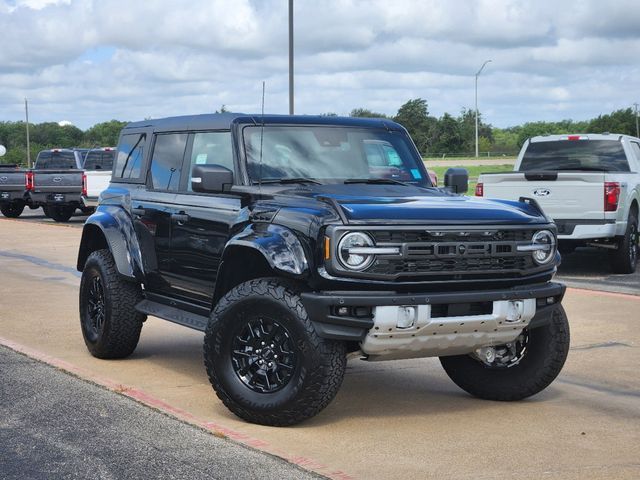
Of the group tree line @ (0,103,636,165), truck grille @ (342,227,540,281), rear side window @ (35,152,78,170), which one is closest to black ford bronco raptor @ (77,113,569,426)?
truck grille @ (342,227,540,281)

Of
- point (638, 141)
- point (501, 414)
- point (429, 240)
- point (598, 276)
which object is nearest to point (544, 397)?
point (501, 414)

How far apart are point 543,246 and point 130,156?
11.9 ft

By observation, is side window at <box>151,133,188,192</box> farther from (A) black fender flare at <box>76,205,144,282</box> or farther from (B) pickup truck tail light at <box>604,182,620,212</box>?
(B) pickup truck tail light at <box>604,182,620,212</box>

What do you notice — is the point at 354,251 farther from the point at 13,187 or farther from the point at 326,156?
the point at 13,187

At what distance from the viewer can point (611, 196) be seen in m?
14.5

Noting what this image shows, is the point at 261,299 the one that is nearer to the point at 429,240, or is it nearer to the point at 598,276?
the point at 429,240

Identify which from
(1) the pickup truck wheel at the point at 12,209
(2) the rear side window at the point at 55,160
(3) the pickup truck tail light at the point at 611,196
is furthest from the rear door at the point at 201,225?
(1) the pickup truck wheel at the point at 12,209

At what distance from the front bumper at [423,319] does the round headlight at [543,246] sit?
241 millimetres

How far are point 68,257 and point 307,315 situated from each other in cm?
1262

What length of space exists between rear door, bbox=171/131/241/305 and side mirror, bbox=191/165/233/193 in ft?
0.43

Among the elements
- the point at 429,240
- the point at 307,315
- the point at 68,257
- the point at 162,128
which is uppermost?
the point at 162,128

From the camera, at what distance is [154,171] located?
8375mm

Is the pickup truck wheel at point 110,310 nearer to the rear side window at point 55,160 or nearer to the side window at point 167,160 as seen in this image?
the side window at point 167,160

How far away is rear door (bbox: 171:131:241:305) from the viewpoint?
7.19 m
